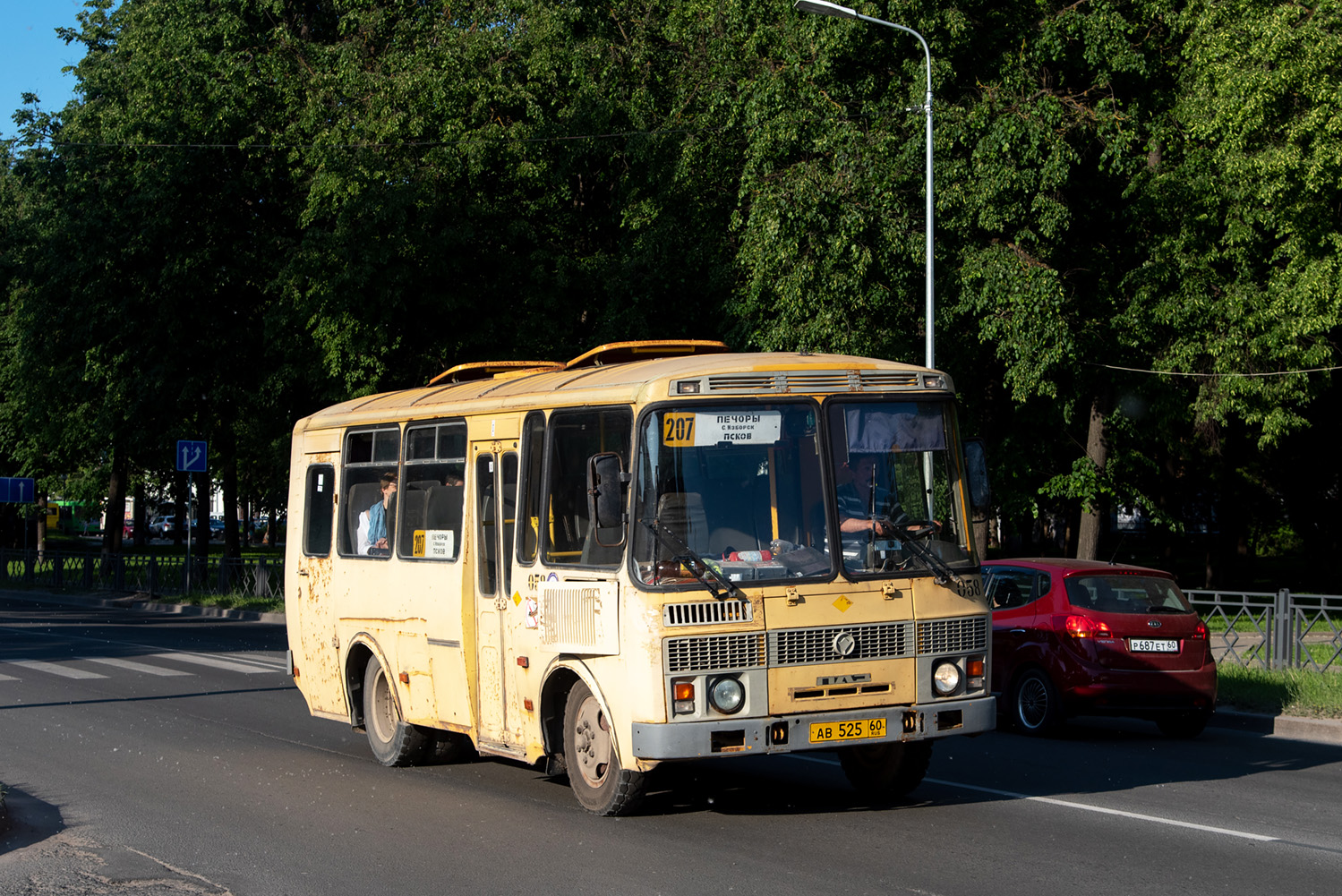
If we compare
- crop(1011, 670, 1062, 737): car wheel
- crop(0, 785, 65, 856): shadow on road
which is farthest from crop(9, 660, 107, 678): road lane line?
crop(1011, 670, 1062, 737): car wheel

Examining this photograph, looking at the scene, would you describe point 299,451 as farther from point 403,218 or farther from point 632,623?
point 403,218

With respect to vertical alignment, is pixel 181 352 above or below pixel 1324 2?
below

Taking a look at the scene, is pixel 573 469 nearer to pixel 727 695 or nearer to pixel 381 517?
pixel 727 695

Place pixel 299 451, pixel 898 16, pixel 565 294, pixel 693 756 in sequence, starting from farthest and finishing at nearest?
pixel 565 294 < pixel 898 16 < pixel 299 451 < pixel 693 756

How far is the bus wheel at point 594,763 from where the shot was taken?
8.53 meters

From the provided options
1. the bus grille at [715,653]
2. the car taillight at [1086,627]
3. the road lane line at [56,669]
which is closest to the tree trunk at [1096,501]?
the car taillight at [1086,627]

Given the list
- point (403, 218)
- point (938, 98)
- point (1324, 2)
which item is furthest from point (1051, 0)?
point (403, 218)

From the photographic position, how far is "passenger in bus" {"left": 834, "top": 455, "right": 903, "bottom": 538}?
8461 millimetres

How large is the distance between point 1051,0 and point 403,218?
39.4 feet

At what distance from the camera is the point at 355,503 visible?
11945 millimetres

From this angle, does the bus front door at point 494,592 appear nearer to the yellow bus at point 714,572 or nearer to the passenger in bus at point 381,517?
the yellow bus at point 714,572

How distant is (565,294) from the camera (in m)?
28.8

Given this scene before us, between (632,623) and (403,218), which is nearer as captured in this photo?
(632,623)

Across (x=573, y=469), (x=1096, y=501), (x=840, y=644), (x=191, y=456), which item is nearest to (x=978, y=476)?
(x=840, y=644)
